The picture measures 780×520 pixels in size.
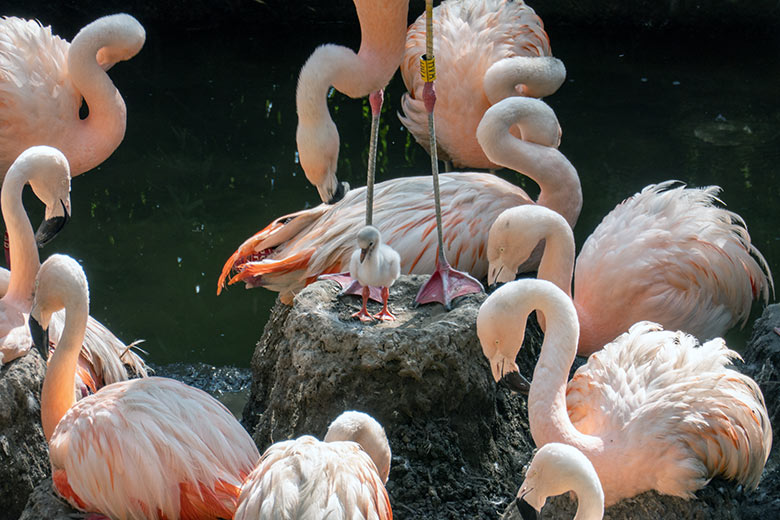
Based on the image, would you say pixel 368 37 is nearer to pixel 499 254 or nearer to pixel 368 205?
pixel 368 205

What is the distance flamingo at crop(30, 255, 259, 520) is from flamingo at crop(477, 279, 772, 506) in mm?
909

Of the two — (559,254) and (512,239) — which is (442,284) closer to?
(512,239)

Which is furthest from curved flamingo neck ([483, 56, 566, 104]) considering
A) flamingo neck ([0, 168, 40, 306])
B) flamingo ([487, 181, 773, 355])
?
flamingo neck ([0, 168, 40, 306])

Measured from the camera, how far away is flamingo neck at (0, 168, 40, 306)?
377cm

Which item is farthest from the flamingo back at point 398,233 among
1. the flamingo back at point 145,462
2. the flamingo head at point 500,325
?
the flamingo back at point 145,462

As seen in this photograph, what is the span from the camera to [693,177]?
6.43 metres

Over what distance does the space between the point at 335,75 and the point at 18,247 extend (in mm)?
1395

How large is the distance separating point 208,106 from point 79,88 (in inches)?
95.5

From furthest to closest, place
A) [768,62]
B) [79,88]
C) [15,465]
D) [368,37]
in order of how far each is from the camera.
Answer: [768,62]
[79,88]
[368,37]
[15,465]

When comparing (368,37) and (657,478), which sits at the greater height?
(368,37)

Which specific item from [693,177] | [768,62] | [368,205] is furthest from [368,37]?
[768,62]

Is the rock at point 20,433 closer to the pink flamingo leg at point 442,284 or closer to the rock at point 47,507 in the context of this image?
the rock at point 47,507

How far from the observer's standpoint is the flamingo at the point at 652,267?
383 cm

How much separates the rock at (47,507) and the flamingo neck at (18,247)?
2.78ft
